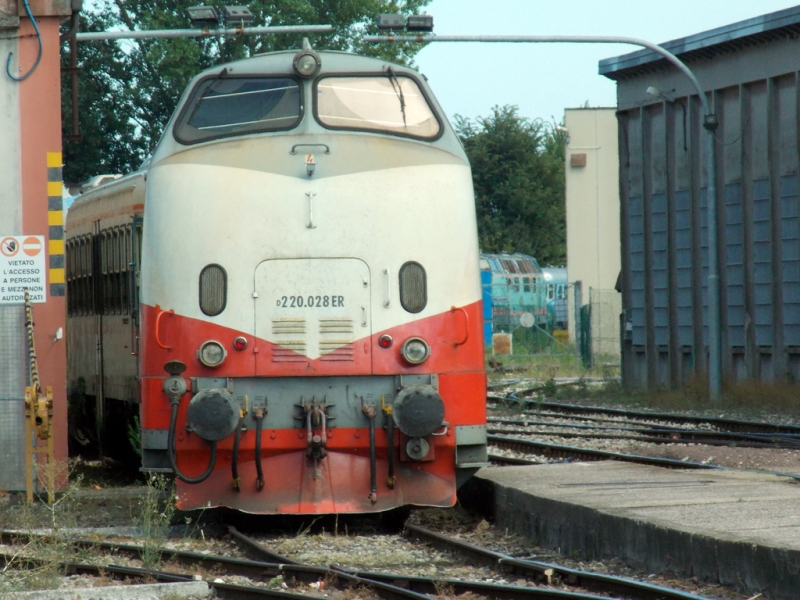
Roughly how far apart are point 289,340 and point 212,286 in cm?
61

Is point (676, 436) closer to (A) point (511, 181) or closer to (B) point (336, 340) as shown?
(B) point (336, 340)

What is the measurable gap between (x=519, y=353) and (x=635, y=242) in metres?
14.8

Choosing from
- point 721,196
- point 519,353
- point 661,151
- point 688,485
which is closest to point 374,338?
point 688,485

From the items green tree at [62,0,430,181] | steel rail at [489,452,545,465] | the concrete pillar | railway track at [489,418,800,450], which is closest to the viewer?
the concrete pillar

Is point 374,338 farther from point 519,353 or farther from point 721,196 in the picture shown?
point 519,353

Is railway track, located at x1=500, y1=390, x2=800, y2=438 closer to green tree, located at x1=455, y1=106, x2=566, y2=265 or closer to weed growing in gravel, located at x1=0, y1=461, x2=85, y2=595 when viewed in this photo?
weed growing in gravel, located at x1=0, y1=461, x2=85, y2=595

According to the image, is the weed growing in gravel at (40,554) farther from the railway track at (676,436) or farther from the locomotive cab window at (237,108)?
the railway track at (676,436)

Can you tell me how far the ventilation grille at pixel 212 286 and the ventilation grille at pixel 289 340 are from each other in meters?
0.39

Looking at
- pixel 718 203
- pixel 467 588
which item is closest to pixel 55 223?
pixel 467 588

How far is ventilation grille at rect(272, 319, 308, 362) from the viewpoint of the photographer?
7.83 metres

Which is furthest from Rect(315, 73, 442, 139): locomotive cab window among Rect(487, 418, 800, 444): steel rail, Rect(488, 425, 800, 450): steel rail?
Rect(487, 418, 800, 444): steel rail

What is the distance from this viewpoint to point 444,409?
782 cm

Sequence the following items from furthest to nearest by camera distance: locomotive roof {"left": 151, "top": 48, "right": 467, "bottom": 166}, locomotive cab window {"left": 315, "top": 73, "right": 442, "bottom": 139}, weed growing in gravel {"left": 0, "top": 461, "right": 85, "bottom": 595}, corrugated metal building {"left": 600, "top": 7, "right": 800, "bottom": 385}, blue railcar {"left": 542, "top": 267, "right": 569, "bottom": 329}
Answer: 1. blue railcar {"left": 542, "top": 267, "right": 569, "bottom": 329}
2. corrugated metal building {"left": 600, "top": 7, "right": 800, "bottom": 385}
3. locomotive cab window {"left": 315, "top": 73, "right": 442, "bottom": 139}
4. locomotive roof {"left": 151, "top": 48, "right": 467, "bottom": 166}
5. weed growing in gravel {"left": 0, "top": 461, "right": 85, "bottom": 595}

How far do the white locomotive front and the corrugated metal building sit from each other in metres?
11.9
